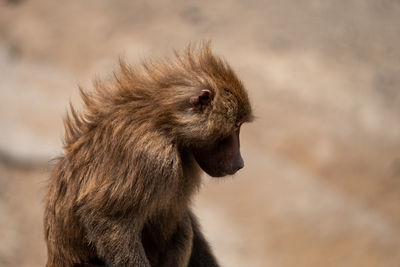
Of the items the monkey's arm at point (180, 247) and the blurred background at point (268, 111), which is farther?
the blurred background at point (268, 111)

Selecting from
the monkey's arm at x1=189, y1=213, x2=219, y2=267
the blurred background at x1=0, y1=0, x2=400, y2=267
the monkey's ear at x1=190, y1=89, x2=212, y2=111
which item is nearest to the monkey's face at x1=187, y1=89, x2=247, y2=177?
the monkey's ear at x1=190, y1=89, x2=212, y2=111

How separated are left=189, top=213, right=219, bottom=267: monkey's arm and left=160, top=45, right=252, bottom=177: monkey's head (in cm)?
106

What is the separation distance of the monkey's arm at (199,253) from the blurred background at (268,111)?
5.84 metres

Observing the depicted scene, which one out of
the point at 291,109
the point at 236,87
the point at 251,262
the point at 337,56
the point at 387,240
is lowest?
the point at 236,87

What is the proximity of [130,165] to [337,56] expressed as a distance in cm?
1121

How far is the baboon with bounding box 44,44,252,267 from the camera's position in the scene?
5.45 metres

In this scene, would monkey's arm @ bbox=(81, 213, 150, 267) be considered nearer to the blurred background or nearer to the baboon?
the baboon

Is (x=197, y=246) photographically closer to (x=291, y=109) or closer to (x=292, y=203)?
(x=292, y=203)

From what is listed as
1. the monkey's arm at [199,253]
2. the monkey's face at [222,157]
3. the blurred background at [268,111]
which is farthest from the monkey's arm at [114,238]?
the blurred background at [268,111]

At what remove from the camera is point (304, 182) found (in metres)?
14.1

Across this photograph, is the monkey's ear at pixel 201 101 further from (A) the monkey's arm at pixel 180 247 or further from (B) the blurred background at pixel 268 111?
(B) the blurred background at pixel 268 111

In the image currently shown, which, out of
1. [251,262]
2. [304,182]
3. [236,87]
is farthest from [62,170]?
[304,182]

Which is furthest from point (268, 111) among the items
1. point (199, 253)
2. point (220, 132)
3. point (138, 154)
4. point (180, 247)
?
point (138, 154)

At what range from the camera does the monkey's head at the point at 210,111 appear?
5.55 metres
